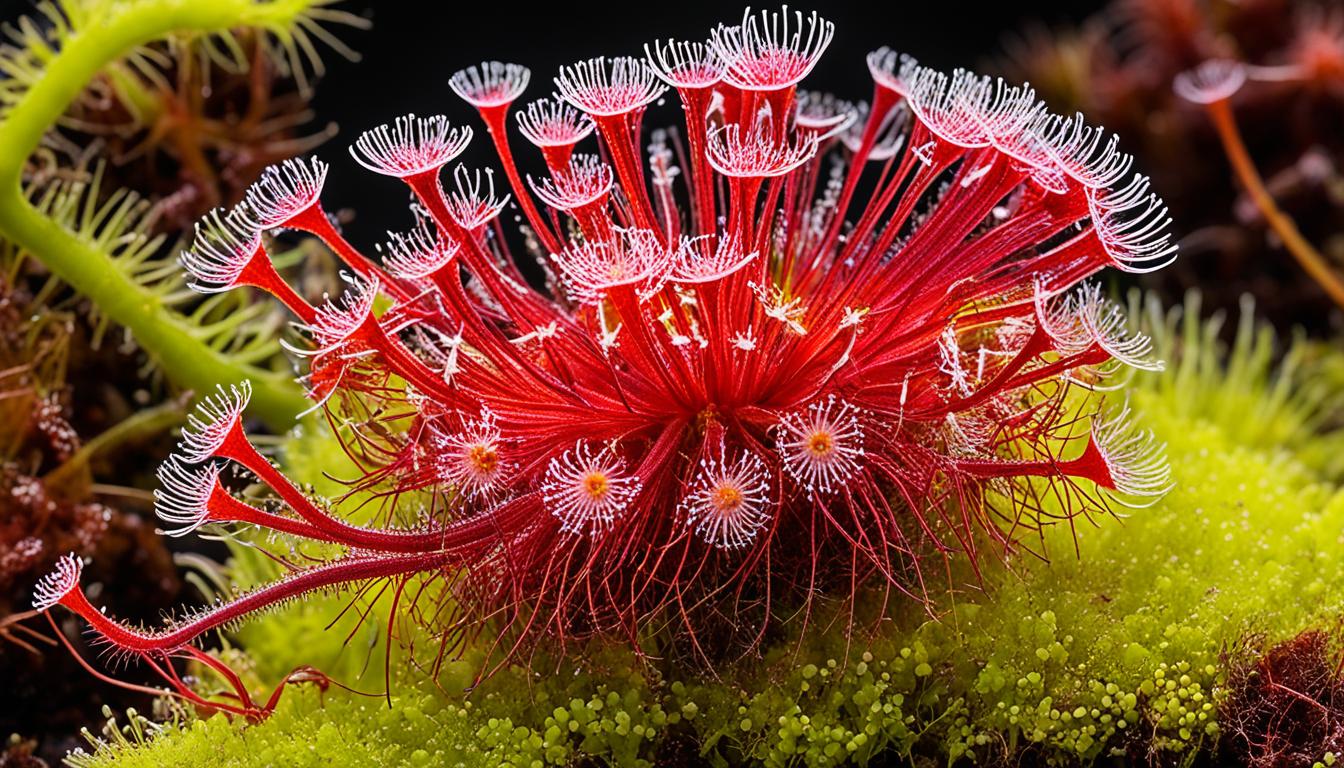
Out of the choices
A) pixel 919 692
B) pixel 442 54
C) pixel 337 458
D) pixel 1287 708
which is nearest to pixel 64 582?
pixel 337 458

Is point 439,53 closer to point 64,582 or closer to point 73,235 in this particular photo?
point 73,235

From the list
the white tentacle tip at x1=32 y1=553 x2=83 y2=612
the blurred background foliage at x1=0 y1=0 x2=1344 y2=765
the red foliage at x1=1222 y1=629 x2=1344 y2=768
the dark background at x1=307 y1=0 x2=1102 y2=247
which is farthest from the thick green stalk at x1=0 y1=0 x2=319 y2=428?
the red foliage at x1=1222 y1=629 x2=1344 y2=768

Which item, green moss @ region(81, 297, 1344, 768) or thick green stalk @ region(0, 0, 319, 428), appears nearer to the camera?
green moss @ region(81, 297, 1344, 768)

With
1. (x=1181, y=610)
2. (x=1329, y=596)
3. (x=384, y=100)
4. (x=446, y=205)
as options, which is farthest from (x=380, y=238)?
(x=1329, y=596)

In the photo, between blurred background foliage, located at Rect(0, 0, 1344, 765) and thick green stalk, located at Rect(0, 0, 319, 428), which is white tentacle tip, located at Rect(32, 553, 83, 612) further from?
thick green stalk, located at Rect(0, 0, 319, 428)

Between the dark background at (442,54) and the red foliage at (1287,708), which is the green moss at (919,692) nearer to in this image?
the red foliage at (1287,708)

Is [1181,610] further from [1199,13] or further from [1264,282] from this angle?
→ [1199,13]

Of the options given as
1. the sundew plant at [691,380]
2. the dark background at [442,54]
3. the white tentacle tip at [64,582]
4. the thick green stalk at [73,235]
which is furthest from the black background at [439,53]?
the white tentacle tip at [64,582]
